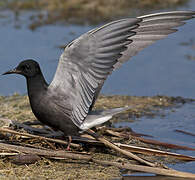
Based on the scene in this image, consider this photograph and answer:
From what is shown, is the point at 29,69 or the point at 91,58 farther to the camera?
the point at 29,69

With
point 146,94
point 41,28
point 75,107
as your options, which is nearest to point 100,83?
point 75,107

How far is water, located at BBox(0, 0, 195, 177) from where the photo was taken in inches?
291

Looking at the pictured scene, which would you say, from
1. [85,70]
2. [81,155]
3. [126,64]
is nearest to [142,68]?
[126,64]

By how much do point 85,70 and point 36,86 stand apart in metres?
0.57

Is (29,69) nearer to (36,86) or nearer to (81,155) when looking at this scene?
(36,86)

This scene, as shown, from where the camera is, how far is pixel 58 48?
34.3 feet

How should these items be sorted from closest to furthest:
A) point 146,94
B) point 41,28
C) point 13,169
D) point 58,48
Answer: point 13,169
point 146,94
point 58,48
point 41,28

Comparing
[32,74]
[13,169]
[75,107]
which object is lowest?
[13,169]

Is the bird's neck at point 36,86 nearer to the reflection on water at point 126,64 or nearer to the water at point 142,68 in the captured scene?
the water at point 142,68

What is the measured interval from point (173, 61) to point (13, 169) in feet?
16.2

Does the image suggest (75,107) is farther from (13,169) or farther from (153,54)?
(153,54)

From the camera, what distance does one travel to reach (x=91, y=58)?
574 cm

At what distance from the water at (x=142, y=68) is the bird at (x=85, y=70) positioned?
51.6 inches

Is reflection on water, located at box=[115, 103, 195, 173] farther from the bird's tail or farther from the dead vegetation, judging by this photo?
the bird's tail
